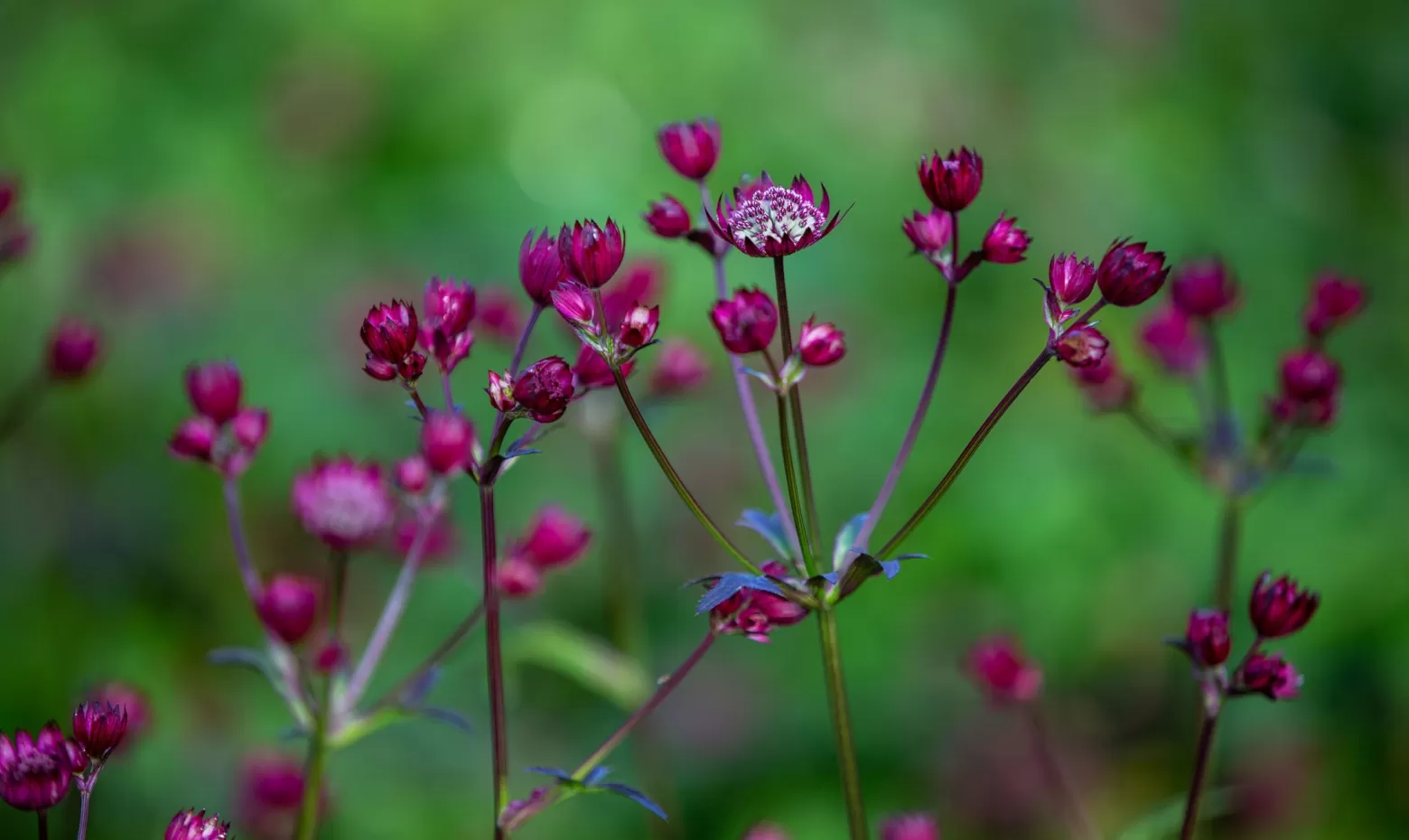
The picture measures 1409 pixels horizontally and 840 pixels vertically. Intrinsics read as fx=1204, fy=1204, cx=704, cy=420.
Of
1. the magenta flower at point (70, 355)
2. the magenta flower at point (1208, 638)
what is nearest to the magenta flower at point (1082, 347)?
the magenta flower at point (1208, 638)

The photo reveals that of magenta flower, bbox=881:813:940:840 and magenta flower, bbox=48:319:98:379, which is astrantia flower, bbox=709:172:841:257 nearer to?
magenta flower, bbox=881:813:940:840

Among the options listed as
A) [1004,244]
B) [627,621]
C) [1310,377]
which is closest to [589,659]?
[627,621]

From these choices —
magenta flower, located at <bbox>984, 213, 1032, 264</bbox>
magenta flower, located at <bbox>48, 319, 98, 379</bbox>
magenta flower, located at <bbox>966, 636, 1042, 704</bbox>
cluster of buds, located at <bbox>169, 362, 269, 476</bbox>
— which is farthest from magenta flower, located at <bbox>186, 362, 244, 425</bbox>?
magenta flower, located at <bbox>966, 636, 1042, 704</bbox>

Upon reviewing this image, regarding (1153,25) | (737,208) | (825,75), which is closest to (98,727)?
(737,208)

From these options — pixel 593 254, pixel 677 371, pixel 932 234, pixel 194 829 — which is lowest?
pixel 194 829

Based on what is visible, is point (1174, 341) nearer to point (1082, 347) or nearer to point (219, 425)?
point (1082, 347)

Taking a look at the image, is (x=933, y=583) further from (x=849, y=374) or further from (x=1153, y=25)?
(x=1153, y=25)

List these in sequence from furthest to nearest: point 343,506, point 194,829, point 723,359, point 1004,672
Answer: point 723,359 < point 1004,672 < point 343,506 < point 194,829
